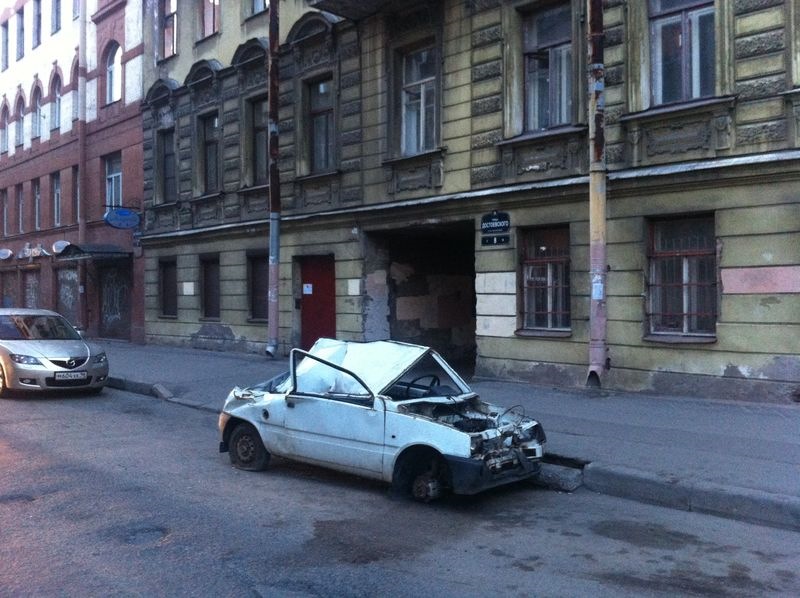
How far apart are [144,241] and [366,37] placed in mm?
10233

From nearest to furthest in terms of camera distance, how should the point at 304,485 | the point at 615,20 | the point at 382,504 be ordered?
the point at 382,504, the point at 304,485, the point at 615,20

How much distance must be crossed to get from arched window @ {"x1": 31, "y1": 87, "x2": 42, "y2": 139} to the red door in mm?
17845

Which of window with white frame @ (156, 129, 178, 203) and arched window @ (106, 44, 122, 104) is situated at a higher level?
arched window @ (106, 44, 122, 104)

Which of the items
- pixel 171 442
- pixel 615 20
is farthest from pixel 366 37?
pixel 171 442

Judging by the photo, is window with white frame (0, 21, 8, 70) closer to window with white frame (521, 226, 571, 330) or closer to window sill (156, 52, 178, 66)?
window sill (156, 52, 178, 66)

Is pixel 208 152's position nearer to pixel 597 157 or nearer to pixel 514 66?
pixel 514 66

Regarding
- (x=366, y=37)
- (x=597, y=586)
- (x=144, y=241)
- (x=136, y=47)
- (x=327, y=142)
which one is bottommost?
(x=597, y=586)

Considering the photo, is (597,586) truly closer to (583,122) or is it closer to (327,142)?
(583,122)

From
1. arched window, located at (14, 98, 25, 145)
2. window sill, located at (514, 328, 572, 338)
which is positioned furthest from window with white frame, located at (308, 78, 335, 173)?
arched window, located at (14, 98, 25, 145)

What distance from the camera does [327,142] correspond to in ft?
55.3

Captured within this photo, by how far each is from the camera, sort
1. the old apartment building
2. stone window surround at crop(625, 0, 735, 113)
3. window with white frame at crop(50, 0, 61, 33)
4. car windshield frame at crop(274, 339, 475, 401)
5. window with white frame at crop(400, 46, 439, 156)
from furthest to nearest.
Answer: window with white frame at crop(50, 0, 61, 33)
window with white frame at crop(400, 46, 439, 156)
stone window surround at crop(625, 0, 735, 113)
the old apartment building
car windshield frame at crop(274, 339, 475, 401)

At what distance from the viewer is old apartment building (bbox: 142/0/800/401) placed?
404 inches

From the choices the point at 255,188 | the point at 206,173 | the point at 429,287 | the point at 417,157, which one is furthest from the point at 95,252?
the point at 417,157

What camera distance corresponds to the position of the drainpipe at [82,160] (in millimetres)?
25359
